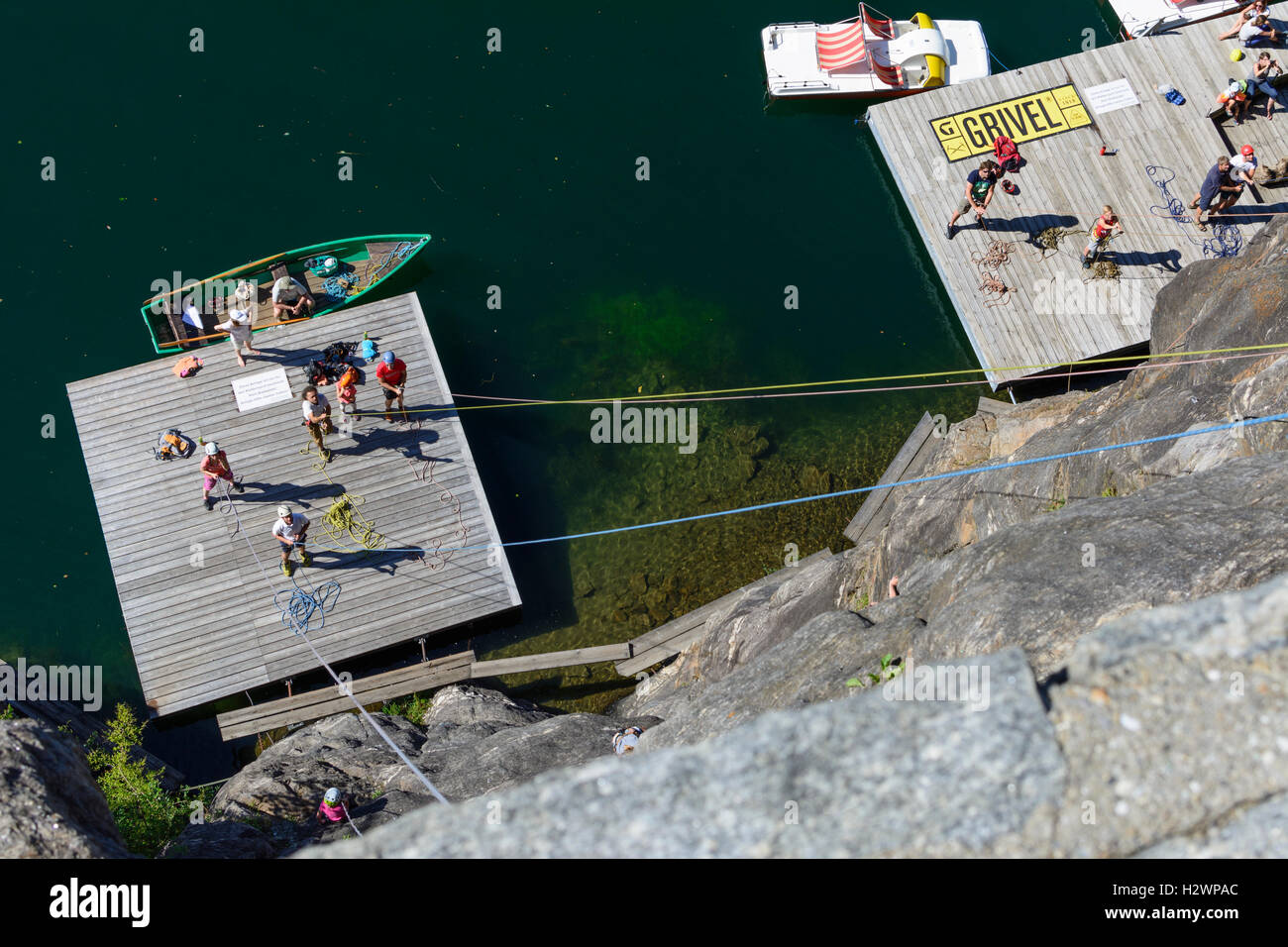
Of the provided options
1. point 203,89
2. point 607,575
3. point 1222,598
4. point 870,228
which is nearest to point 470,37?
point 203,89

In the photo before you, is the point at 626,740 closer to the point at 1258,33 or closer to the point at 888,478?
the point at 888,478

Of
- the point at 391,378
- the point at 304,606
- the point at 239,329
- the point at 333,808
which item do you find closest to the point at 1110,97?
the point at 391,378

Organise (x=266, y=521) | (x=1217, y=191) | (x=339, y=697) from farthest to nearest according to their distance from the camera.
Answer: (x=1217, y=191) → (x=266, y=521) → (x=339, y=697)

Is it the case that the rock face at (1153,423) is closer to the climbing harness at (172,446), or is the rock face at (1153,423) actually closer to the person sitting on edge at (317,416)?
the person sitting on edge at (317,416)

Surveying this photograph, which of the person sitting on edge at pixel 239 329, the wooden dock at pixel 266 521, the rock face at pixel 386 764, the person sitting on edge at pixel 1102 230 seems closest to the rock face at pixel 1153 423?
the person sitting on edge at pixel 1102 230

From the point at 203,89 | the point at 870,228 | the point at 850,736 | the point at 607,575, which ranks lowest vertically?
the point at 607,575
